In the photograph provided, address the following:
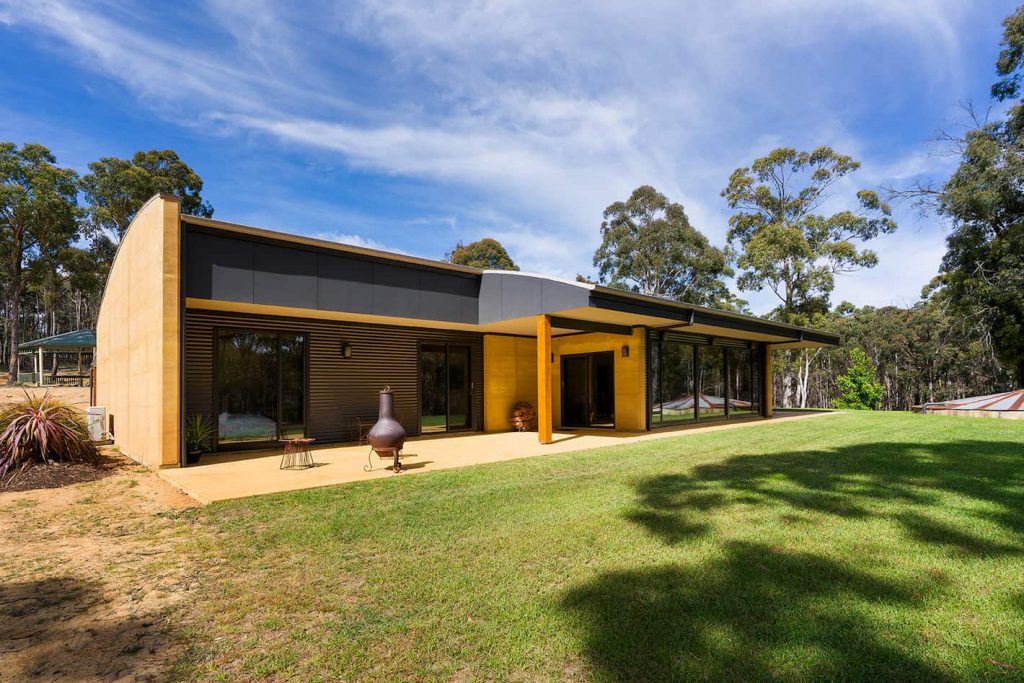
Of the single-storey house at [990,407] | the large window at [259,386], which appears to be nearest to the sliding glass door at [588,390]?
the large window at [259,386]

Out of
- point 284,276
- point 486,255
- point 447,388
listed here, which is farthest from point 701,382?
point 486,255

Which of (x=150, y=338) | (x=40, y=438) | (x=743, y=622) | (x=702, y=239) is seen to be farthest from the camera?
(x=702, y=239)

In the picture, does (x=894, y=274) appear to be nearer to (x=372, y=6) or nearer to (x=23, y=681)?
(x=372, y=6)

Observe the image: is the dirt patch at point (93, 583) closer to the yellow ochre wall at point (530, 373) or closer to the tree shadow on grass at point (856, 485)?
the tree shadow on grass at point (856, 485)

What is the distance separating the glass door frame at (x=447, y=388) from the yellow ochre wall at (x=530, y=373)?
0.35m

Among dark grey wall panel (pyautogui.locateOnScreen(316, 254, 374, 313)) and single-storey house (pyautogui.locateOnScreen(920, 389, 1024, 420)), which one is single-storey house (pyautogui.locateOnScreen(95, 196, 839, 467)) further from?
single-storey house (pyautogui.locateOnScreen(920, 389, 1024, 420))

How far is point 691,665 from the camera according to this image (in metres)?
2.18

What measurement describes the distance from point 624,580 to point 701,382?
476 inches

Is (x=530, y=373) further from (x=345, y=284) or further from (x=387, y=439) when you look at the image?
(x=387, y=439)

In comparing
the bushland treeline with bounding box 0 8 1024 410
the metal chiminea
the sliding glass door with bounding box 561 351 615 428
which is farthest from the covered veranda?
the metal chiminea

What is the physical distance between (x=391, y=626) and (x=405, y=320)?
8.08 m

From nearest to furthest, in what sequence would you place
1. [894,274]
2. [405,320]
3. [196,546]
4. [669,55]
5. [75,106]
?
[196,546] < [405,320] < [669,55] < [75,106] < [894,274]

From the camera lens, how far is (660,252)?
27.5 meters

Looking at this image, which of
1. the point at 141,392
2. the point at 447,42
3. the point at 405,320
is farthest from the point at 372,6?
the point at 141,392
